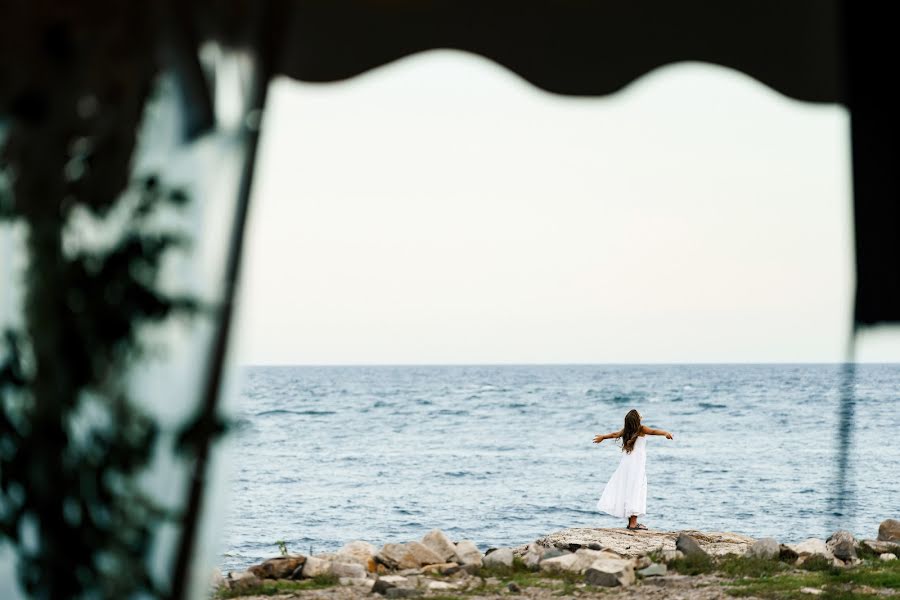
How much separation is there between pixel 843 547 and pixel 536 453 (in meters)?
17.2

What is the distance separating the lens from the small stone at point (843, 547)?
20.0 feet

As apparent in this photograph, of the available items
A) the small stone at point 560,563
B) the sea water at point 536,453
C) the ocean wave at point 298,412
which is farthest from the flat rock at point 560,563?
the ocean wave at point 298,412

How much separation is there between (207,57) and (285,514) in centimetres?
1427

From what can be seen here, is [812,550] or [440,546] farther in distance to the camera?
[440,546]

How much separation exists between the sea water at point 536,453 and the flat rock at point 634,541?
971mm

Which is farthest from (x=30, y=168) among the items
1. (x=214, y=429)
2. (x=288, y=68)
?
(x=288, y=68)

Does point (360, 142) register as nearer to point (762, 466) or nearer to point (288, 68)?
point (762, 466)

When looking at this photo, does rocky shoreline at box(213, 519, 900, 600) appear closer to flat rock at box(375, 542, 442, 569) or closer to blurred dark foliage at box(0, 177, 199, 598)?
flat rock at box(375, 542, 442, 569)

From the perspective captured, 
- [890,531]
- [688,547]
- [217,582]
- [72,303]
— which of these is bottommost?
[217,582]

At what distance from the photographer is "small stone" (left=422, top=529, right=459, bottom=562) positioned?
21.4ft

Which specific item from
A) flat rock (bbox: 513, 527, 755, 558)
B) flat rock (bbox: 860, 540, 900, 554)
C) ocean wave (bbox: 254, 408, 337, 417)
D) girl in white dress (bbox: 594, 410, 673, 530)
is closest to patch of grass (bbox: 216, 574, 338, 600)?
flat rock (bbox: 513, 527, 755, 558)

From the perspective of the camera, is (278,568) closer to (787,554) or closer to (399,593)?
(399,593)

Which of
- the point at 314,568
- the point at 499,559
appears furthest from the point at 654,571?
the point at 314,568

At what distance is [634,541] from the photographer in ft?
22.6
